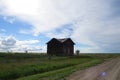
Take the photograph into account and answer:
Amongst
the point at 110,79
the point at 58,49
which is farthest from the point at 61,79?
the point at 58,49

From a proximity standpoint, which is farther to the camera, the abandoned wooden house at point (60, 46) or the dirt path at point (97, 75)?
the abandoned wooden house at point (60, 46)

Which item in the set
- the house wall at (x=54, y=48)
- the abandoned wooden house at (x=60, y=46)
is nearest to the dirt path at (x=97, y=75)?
the abandoned wooden house at (x=60, y=46)

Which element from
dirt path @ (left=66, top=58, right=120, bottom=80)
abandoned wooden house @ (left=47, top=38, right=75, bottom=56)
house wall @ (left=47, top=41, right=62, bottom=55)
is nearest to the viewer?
dirt path @ (left=66, top=58, right=120, bottom=80)

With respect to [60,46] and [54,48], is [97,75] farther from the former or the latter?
[54,48]

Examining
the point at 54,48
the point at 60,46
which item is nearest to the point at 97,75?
the point at 60,46

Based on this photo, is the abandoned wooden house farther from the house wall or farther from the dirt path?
the dirt path

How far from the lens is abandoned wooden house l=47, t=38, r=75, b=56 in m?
71.5

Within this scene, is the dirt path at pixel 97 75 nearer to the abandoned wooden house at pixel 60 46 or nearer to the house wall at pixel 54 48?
the abandoned wooden house at pixel 60 46

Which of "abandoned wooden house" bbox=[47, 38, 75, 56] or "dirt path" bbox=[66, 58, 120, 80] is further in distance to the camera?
"abandoned wooden house" bbox=[47, 38, 75, 56]

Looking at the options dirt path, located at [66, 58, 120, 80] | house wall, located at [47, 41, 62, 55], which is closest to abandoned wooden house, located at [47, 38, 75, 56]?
house wall, located at [47, 41, 62, 55]

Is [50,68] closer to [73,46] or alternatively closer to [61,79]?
[61,79]

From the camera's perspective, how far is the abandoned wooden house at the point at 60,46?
71500 millimetres

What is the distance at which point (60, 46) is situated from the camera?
7200 centimetres

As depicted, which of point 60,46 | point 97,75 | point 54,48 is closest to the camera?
point 97,75
